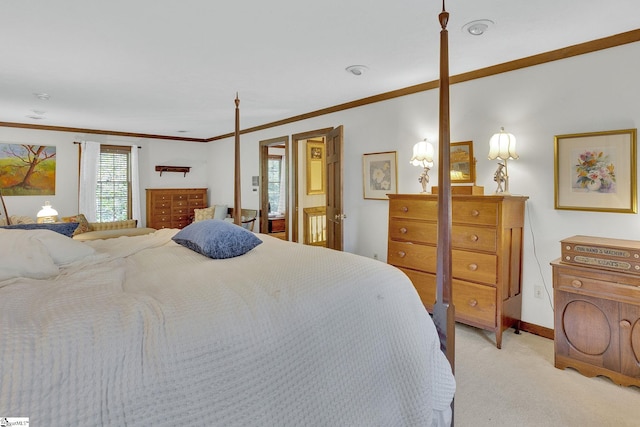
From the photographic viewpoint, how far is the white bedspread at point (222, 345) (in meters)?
0.80

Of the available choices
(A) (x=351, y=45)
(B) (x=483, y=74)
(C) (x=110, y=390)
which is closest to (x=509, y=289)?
(B) (x=483, y=74)

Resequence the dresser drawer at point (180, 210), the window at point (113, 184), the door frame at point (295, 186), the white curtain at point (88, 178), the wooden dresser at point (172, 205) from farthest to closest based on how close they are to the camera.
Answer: the dresser drawer at point (180, 210), the wooden dresser at point (172, 205), the window at point (113, 184), the white curtain at point (88, 178), the door frame at point (295, 186)

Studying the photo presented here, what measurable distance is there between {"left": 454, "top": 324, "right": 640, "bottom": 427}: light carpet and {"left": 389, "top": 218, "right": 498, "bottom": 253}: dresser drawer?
0.83m

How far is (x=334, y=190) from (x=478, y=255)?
6.15ft

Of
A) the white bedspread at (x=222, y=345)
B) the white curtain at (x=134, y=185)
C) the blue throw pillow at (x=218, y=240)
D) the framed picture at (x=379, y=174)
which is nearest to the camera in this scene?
the white bedspread at (x=222, y=345)

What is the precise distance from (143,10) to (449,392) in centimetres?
275

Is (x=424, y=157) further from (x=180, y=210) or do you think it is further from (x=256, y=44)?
(x=180, y=210)

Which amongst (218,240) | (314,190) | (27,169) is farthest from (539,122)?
(27,169)

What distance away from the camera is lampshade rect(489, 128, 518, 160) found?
2.87 meters

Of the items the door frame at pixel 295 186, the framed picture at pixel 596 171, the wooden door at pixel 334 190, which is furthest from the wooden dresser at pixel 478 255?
the door frame at pixel 295 186

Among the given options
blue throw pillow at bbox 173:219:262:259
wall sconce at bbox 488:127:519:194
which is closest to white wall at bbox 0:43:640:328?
wall sconce at bbox 488:127:519:194

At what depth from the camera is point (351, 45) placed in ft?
8.77

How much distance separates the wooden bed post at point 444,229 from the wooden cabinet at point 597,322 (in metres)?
1.35

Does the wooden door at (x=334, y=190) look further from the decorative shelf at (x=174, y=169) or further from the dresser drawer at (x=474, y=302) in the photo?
the decorative shelf at (x=174, y=169)
